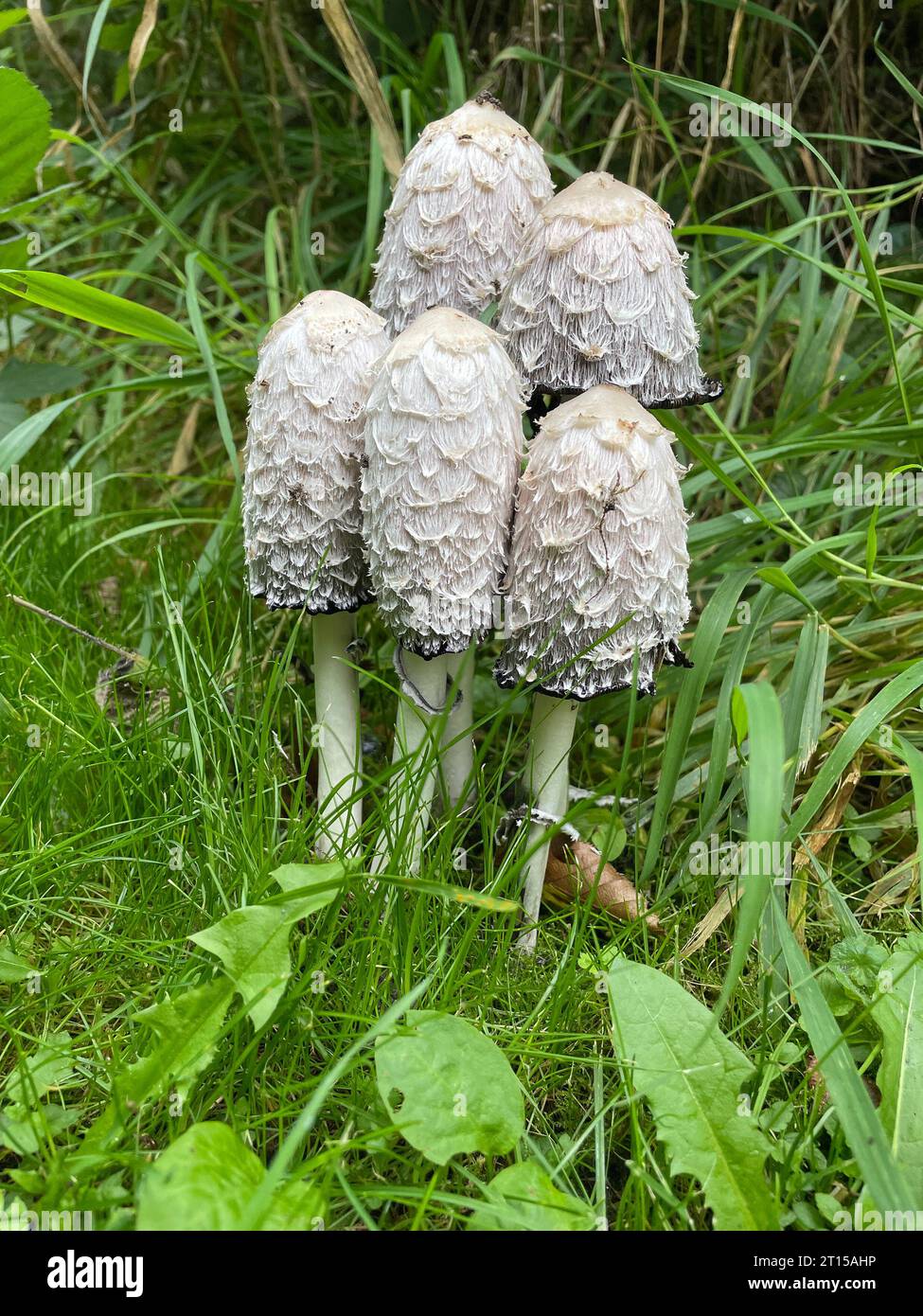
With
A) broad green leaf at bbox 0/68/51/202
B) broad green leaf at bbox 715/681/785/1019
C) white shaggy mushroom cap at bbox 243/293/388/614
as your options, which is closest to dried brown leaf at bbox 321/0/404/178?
broad green leaf at bbox 0/68/51/202

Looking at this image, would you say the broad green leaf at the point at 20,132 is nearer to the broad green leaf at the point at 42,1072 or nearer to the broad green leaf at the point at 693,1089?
the broad green leaf at the point at 42,1072

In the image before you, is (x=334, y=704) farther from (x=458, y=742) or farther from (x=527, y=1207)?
(x=527, y=1207)

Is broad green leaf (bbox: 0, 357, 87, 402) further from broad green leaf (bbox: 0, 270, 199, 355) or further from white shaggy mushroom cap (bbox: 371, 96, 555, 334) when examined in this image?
white shaggy mushroom cap (bbox: 371, 96, 555, 334)

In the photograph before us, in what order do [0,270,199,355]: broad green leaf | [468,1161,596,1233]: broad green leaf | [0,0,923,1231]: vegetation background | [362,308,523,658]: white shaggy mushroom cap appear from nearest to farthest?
[468,1161,596,1233]: broad green leaf
[0,0,923,1231]: vegetation background
[362,308,523,658]: white shaggy mushroom cap
[0,270,199,355]: broad green leaf

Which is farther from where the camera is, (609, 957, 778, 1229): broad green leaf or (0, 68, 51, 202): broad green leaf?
(0, 68, 51, 202): broad green leaf

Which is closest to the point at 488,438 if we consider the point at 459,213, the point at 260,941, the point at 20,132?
the point at 459,213

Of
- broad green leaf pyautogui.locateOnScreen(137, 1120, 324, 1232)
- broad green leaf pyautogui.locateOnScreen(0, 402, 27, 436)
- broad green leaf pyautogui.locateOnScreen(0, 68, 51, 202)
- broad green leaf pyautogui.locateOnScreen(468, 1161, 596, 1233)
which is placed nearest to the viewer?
broad green leaf pyautogui.locateOnScreen(137, 1120, 324, 1232)
